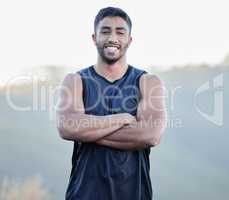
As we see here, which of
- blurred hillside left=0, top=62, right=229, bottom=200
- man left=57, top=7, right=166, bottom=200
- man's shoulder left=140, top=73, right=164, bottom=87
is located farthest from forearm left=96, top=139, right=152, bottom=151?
blurred hillside left=0, top=62, right=229, bottom=200

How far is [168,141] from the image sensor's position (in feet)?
9.49

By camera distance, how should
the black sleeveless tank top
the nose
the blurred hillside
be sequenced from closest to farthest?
the black sleeveless tank top, the nose, the blurred hillside

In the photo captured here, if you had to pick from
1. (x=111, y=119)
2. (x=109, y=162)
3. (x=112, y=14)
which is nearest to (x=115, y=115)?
(x=111, y=119)

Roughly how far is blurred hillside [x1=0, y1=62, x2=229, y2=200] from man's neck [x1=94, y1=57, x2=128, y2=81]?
4.02ft

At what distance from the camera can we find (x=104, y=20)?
1692mm

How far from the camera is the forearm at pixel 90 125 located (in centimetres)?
155

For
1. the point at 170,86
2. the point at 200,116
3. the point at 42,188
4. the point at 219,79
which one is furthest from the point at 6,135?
the point at 219,79

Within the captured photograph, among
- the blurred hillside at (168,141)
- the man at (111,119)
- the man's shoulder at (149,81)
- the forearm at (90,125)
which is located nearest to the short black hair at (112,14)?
the man at (111,119)

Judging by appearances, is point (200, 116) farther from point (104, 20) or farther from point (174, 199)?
point (104, 20)

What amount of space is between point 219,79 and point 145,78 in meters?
1.51

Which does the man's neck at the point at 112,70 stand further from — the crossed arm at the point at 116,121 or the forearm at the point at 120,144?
the forearm at the point at 120,144

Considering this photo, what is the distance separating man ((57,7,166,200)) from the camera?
154 centimetres

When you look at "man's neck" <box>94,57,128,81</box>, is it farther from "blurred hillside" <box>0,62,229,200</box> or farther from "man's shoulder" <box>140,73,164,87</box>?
"blurred hillside" <box>0,62,229,200</box>

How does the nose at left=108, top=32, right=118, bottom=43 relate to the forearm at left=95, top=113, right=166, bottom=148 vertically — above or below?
above
